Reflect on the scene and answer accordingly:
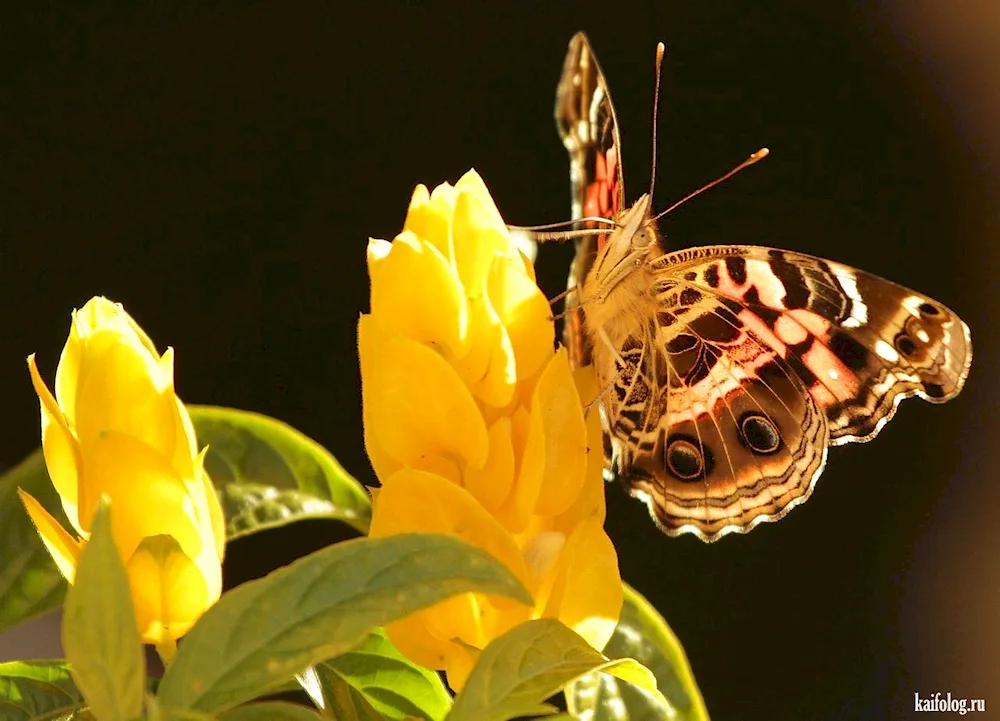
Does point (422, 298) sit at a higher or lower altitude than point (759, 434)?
higher

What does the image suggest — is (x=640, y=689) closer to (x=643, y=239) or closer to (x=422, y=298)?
(x=422, y=298)

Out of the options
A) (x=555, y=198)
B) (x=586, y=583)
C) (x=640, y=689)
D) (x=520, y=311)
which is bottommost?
(x=640, y=689)

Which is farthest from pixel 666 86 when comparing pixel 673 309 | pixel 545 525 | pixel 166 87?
pixel 545 525

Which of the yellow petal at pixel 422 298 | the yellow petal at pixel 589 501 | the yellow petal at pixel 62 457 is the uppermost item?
the yellow petal at pixel 422 298

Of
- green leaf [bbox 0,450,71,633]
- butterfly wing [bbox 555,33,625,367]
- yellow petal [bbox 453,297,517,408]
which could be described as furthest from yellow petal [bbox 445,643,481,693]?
butterfly wing [bbox 555,33,625,367]

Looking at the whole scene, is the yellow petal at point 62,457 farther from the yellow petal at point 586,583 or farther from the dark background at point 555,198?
the dark background at point 555,198

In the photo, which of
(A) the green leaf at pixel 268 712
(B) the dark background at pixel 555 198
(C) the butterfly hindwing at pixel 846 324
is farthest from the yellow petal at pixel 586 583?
(B) the dark background at pixel 555 198

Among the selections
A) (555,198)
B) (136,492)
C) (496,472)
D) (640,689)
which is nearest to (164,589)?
(136,492)
